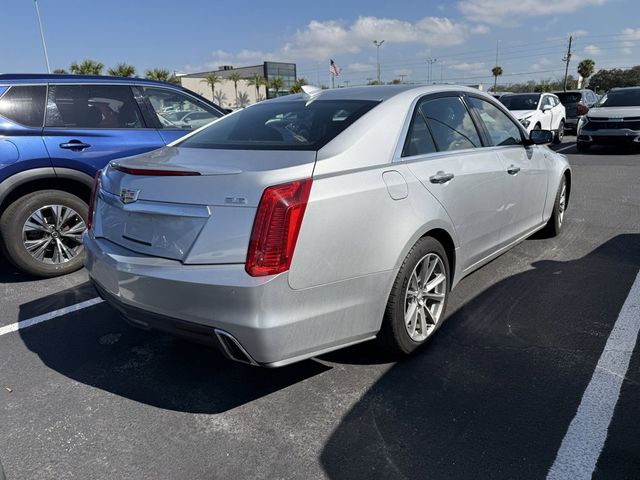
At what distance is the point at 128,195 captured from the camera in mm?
2691

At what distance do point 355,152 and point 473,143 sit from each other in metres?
1.44

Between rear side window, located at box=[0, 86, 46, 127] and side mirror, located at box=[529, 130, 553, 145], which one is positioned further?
side mirror, located at box=[529, 130, 553, 145]

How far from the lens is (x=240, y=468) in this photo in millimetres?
2252

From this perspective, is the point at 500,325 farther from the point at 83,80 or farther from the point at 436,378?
the point at 83,80

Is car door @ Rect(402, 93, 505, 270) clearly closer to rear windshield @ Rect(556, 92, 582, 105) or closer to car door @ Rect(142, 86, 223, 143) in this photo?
car door @ Rect(142, 86, 223, 143)

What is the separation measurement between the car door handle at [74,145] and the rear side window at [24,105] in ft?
0.87

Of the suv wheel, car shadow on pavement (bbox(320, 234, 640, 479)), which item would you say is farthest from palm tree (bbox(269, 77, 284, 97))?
car shadow on pavement (bbox(320, 234, 640, 479))

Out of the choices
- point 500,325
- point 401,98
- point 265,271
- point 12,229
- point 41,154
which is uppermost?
point 401,98

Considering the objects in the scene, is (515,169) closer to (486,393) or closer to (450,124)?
(450,124)

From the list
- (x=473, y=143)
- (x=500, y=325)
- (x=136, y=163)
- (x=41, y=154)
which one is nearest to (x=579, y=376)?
(x=500, y=325)

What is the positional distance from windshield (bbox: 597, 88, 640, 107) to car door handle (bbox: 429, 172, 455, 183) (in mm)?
11816

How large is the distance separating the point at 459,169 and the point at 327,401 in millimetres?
1728

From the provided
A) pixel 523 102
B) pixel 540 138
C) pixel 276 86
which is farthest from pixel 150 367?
pixel 276 86

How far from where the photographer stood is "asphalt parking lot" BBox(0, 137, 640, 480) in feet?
7.43
